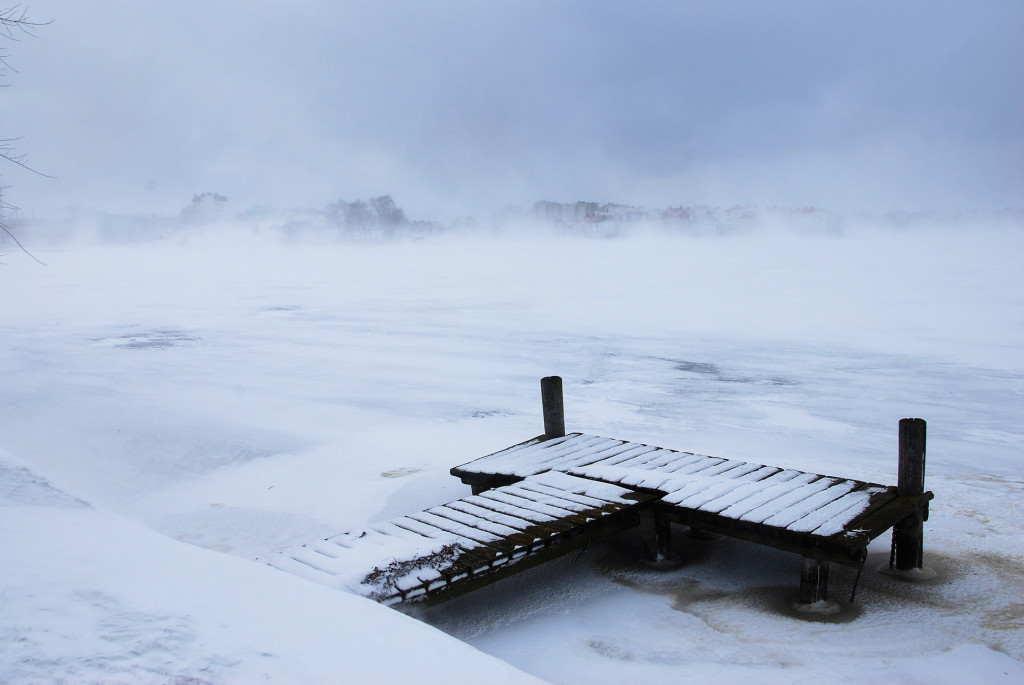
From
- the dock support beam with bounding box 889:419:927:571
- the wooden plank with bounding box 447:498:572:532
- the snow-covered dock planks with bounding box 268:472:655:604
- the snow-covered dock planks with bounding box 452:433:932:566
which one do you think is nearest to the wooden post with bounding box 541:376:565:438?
the snow-covered dock planks with bounding box 452:433:932:566

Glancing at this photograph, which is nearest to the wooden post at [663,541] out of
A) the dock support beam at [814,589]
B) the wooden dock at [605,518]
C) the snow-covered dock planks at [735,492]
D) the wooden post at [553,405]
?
the wooden dock at [605,518]

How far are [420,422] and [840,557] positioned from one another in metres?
6.08

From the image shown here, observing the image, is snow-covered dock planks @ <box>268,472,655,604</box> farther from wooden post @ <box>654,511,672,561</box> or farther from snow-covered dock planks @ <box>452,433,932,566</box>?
snow-covered dock planks @ <box>452,433,932,566</box>

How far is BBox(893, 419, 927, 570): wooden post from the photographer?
5629mm

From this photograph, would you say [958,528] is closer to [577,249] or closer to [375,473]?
[375,473]

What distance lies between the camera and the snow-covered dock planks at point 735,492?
5.09 meters

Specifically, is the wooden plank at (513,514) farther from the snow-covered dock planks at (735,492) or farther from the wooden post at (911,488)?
A: the wooden post at (911,488)

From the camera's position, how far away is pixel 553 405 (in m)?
7.60

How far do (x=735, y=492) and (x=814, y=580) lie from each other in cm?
89

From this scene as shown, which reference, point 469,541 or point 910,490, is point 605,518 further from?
point 910,490

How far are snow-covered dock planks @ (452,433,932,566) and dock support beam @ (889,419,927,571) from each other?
9 centimetres

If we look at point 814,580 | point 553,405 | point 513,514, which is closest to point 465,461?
point 553,405

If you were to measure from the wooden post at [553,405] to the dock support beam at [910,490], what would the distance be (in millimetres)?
2894

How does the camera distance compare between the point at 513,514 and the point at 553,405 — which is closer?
the point at 513,514
